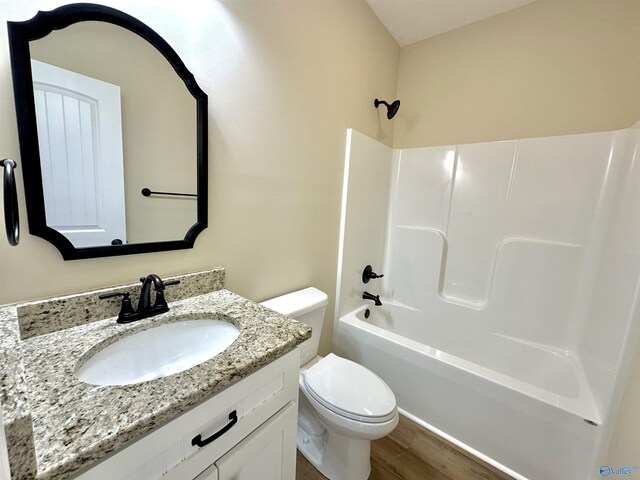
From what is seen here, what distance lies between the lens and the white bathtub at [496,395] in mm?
1172

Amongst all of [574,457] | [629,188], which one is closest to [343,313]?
[574,457]

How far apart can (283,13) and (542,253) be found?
206 centimetres

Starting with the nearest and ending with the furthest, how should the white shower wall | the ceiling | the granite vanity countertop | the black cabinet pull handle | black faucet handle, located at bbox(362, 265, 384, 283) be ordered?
1. the granite vanity countertop
2. the black cabinet pull handle
3. the white shower wall
4. the ceiling
5. black faucet handle, located at bbox(362, 265, 384, 283)

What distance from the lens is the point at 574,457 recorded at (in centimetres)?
117

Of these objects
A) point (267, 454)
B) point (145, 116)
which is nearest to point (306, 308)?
point (267, 454)

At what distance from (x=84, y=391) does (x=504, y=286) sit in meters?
2.20

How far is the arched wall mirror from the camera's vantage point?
0.68 meters

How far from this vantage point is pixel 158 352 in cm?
84

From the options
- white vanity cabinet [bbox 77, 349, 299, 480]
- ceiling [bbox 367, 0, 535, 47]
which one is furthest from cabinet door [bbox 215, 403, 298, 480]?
ceiling [bbox 367, 0, 535, 47]

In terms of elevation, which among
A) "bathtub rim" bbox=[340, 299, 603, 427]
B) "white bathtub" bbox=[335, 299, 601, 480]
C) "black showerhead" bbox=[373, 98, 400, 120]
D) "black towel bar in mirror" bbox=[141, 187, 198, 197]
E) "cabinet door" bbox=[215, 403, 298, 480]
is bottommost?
"white bathtub" bbox=[335, 299, 601, 480]

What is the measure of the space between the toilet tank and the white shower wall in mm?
420

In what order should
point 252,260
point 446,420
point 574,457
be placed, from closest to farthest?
point 574,457 < point 252,260 < point 446,420

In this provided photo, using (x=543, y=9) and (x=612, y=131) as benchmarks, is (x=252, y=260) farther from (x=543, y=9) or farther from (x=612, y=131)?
(x=543, y=9)

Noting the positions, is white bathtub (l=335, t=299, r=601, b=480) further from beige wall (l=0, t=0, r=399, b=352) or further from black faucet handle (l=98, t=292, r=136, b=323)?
black faucet handle (l=98, t=292, r=136, b=323)
